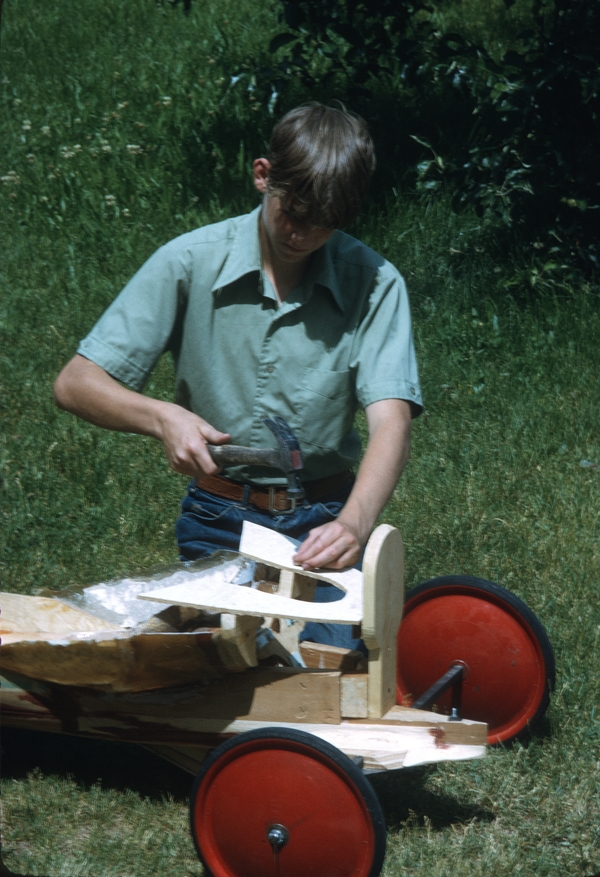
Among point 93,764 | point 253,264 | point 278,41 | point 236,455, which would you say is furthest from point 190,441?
point 278,41

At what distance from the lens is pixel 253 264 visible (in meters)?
2.91

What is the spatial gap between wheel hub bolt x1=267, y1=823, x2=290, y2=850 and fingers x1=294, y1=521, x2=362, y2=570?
1.95ft

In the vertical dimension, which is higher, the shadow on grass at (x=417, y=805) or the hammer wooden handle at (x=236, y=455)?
the hammer wooden handle at (x=236, y=455)

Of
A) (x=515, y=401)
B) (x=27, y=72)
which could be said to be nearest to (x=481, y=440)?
(x=515, y=401)

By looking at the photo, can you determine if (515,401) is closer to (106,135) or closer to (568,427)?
(568,427)

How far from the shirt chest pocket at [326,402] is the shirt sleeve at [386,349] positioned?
0.07m

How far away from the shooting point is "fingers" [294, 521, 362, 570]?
98.6 inches

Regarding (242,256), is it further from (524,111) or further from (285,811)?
(524,111)

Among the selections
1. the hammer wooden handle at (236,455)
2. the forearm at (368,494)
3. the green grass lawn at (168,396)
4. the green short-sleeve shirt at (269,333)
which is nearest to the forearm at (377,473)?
the forearm at (368,494)

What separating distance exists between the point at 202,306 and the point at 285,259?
0.28 m

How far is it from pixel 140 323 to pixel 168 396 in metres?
2.51

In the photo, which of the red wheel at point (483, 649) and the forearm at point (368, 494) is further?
the red wheel at point (483, 649)

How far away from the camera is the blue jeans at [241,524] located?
9.94ft

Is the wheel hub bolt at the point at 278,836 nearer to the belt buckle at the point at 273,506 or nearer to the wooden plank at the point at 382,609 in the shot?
the wooden plank at the point at 382,609
